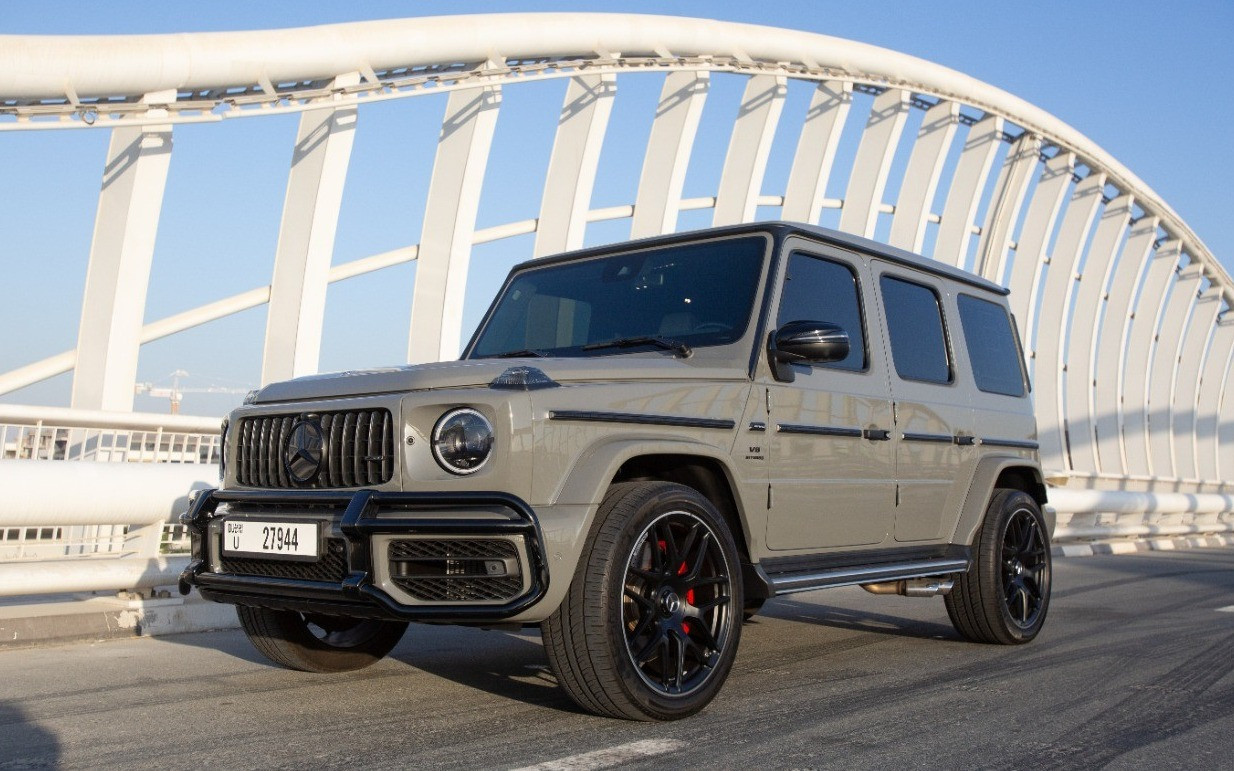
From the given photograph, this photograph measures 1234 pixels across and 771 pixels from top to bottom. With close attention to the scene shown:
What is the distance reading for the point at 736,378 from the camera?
15.7 ft

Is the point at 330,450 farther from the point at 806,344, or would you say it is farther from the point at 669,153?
the point at 669,153

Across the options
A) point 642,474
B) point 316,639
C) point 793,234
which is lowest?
point 316,639

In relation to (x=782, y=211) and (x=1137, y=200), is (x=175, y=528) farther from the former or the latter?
(x=1137, y=200)

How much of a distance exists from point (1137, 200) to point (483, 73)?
911 inches

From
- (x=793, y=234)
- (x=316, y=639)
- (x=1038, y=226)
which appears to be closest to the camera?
(x=316, y=639)

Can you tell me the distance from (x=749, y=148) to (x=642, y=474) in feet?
46.9

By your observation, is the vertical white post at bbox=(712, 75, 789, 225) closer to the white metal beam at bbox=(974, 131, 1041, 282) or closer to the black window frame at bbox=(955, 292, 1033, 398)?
the white metal beam at bbox=(974, 131, 1041, 282)

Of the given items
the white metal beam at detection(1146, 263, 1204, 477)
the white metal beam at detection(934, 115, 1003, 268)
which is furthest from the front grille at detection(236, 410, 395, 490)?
the white metal beam at detection(1146, 263, 1204, 477)

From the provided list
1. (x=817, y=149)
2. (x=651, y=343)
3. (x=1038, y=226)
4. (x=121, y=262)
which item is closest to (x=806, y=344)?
(x=651, y=343)

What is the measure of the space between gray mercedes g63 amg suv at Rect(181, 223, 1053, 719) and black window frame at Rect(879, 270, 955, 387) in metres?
0.02

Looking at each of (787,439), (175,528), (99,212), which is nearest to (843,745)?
(787,439)

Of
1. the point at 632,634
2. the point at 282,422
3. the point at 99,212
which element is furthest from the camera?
the point at 99,212

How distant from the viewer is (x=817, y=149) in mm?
19672

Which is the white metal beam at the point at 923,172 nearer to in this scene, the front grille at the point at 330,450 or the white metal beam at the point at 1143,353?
the white metal beam at the point at 1143,353
